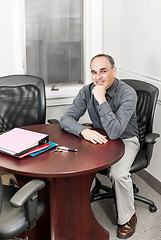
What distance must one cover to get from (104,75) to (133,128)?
0.47 m

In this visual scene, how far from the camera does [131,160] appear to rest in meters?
2.75

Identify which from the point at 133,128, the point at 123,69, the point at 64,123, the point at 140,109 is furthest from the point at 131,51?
the point at 64,123

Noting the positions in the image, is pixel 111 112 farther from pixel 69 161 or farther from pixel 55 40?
pixel 55 40

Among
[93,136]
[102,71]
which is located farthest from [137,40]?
[93,136]

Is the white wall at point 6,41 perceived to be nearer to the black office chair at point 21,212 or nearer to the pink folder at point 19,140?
the pink folder at point 19,140

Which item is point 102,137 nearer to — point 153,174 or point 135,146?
point 135,146

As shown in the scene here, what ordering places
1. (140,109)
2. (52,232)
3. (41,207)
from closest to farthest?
(41,207), (52,232), (140,109)

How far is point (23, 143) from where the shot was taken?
2.34 meters

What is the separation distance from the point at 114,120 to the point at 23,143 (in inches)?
24.8

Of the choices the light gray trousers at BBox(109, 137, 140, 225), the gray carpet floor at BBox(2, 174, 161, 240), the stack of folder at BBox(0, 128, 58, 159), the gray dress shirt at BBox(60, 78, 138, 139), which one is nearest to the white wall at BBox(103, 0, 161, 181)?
the gray carpet floor at BBox(2, 174, 161, 240)

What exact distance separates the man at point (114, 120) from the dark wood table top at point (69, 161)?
11 cm

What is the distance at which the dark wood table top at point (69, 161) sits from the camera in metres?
2.06

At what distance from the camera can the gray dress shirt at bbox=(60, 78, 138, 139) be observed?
2545 mm

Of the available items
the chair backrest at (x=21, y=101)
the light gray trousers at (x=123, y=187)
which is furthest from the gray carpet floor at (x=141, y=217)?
the chair backrest at (x=21, y=101)
